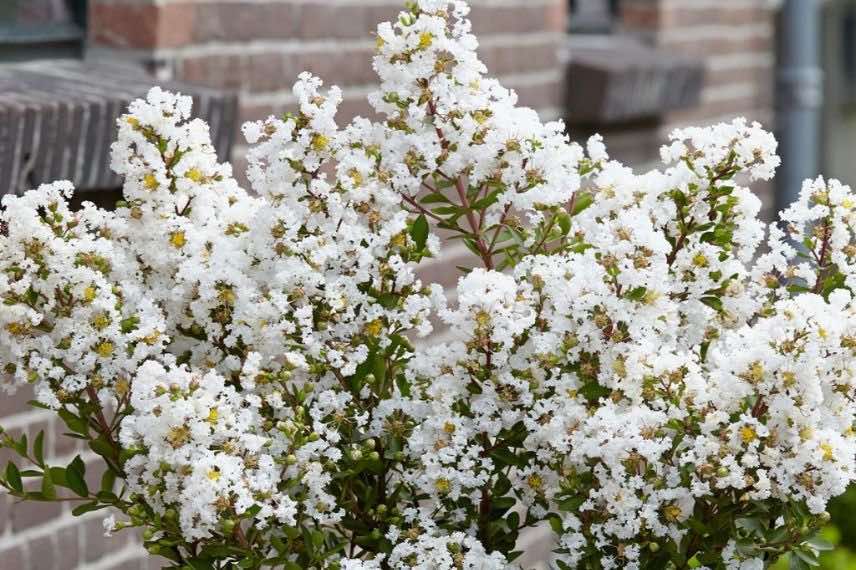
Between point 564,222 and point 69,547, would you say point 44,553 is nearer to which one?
point 69,547

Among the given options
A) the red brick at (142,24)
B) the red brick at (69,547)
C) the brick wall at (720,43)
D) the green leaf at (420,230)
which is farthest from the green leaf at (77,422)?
the brick wall at (720,43)

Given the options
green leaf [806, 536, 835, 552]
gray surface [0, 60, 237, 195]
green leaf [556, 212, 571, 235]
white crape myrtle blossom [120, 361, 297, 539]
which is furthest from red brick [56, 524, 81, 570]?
green leaf [806, 536, 835, 552]

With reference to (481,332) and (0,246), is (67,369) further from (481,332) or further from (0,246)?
(481,332)

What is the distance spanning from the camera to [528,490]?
209cm

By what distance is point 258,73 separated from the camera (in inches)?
142

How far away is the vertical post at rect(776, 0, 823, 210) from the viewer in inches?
264

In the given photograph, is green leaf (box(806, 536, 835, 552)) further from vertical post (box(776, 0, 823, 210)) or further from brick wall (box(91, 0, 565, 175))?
vertical post (box(776, 0, 823, 210))

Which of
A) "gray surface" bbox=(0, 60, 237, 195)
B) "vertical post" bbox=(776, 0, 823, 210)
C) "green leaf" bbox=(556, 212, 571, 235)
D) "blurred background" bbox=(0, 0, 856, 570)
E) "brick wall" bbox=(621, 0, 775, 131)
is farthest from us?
"vertical post" bbox=(776, 0, 823, 210)

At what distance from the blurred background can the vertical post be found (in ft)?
0.06

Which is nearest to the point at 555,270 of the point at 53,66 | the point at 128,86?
the point at 128,86

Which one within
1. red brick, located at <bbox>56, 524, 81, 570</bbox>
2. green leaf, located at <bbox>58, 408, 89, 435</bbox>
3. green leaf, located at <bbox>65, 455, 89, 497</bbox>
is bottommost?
red brick, located at <bbox>56, 524, 81, 570</bbox>

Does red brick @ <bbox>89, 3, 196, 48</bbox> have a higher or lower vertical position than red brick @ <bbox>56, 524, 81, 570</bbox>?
higher

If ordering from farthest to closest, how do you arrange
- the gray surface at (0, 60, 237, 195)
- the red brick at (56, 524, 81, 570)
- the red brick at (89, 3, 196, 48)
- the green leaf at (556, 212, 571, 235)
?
the red brick at (89, 3, 196, 48) → the red brick at (56, 524, 81, 570) → the gray surface at (0, 60, 237, 195) → the green leaf at (556, 212, 571, 235)

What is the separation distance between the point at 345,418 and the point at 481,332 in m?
0.20
